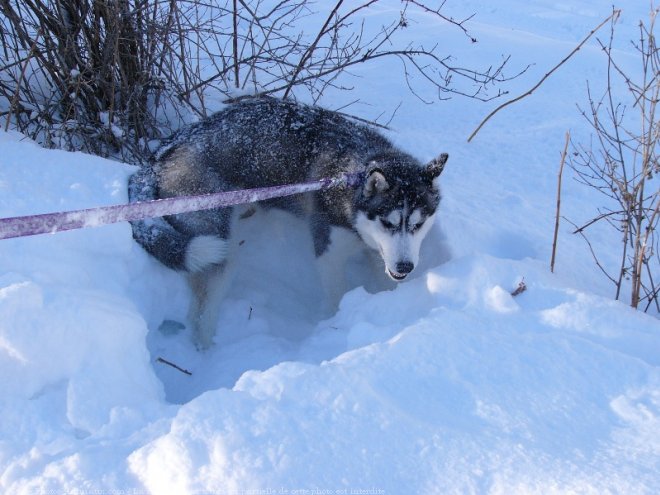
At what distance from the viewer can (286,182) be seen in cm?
398

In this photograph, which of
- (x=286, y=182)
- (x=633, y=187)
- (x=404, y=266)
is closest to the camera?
(x=404, y=266)

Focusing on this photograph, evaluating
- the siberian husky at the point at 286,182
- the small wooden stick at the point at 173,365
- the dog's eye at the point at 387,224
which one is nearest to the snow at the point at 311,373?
the small wooden stick at the point at 173,365

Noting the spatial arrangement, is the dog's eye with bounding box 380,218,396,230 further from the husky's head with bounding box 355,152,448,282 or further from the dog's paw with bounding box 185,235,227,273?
the dog's paw with bounding box 185,235,227,273

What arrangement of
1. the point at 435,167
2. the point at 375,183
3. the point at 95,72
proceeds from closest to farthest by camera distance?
the point at 375,183 → the point at 435,167 → the point at 95,72

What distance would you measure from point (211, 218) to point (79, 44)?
6.19 ft

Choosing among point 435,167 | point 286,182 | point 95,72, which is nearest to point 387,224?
point 435,167

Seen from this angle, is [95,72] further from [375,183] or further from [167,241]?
[375,183]

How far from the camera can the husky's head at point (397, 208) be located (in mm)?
3406

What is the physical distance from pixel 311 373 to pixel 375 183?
1717 millimetres

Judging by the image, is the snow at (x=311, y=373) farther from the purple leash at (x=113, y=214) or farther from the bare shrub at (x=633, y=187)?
the purple leash at (x=113, y=214)

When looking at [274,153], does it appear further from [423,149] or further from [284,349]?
[423,149]

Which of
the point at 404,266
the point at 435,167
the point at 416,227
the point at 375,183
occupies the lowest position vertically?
the point at 404,266

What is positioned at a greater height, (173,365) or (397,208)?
(397,208)

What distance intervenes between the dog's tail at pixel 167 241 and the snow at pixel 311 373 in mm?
95
